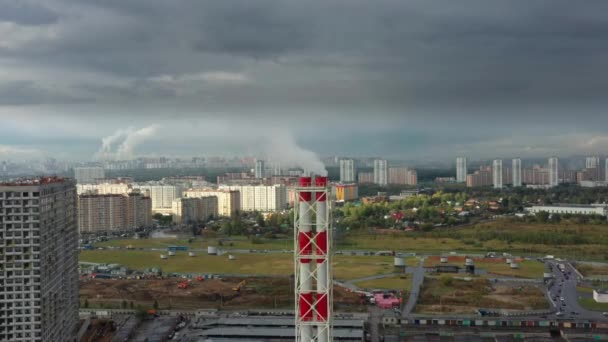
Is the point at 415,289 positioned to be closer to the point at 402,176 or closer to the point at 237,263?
the point at 237,263

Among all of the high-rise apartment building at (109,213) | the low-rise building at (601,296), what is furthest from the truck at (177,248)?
the low-rise building at (601,296)

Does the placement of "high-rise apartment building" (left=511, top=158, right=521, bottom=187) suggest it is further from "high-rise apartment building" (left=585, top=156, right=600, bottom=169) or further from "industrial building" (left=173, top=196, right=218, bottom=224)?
"industrial building" (left=173, top=196, right=218, bottom=224)

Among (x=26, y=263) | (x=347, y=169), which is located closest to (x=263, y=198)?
(x=347, y=169)

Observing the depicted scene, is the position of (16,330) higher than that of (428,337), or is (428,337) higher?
(16,330)

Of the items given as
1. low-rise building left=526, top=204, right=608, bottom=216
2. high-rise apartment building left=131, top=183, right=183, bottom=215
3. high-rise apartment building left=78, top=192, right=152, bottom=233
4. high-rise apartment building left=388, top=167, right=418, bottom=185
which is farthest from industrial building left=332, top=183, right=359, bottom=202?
high-rise apartment building left=388, top=167, right=418, bottom=185

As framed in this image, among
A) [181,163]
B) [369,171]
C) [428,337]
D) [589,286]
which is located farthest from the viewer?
[181,163]

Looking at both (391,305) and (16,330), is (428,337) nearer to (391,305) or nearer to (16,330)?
(391,305)

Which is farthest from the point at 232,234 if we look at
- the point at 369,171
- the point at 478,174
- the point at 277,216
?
the point at 369,171
